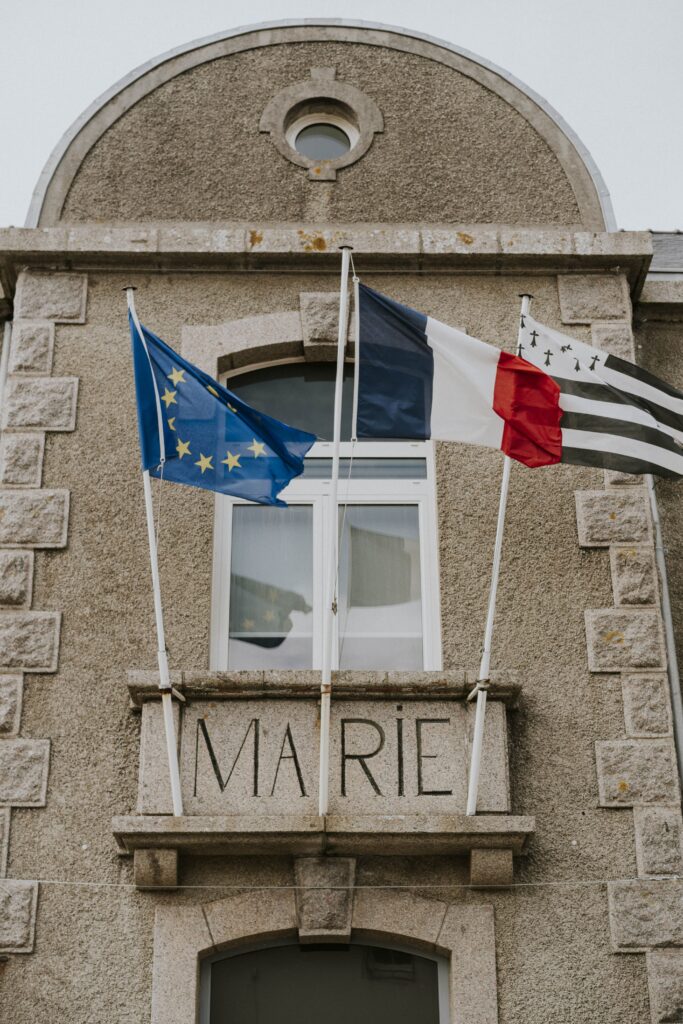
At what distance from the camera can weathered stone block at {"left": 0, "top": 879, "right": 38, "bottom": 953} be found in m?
7.59

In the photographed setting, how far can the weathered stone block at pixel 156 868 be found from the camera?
7.64 m

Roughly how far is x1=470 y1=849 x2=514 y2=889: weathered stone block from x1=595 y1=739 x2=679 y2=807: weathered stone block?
0.67m

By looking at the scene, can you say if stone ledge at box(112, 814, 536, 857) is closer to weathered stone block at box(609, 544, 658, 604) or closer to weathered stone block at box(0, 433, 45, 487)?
weathered stone block at box(609, 544, 658, 604)

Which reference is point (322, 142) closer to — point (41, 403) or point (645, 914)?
point (41, 403)

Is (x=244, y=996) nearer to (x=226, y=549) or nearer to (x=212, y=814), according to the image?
(x=212, y=814)

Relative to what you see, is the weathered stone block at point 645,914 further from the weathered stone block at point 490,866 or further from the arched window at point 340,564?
A: the arched window at point 340,564

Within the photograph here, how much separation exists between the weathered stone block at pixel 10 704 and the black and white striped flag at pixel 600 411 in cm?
334

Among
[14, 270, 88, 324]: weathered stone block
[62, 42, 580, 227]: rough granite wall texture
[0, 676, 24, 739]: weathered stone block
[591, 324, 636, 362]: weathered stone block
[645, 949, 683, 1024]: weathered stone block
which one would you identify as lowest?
[645, 949, 683, 1024]: weathered stone block

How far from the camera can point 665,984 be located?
753cm

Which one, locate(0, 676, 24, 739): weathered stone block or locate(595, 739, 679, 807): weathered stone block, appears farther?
locate(0, 676, 24, 739): weathered stone block

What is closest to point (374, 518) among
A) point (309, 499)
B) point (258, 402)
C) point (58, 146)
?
point (309, 499)

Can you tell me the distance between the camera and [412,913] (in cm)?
770

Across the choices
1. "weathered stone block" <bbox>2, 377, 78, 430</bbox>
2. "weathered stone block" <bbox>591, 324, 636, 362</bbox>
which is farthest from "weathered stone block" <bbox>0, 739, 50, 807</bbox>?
"weathered stone block" <bbox>591, 324, 636, 362</bbox>

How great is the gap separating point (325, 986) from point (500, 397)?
3.37 metres
